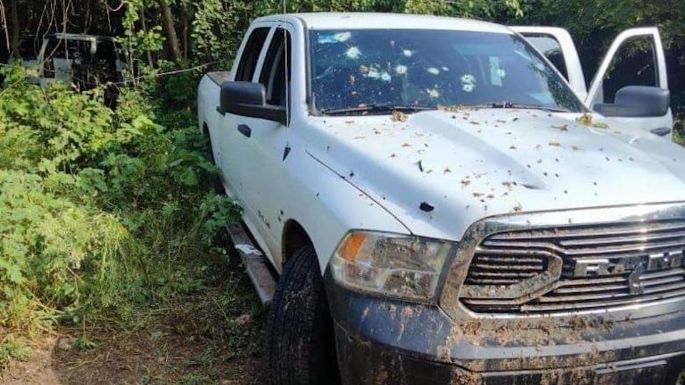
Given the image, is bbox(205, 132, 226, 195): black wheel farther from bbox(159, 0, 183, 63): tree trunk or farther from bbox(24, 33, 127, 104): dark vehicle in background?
bbox(159, 0, 183, 63): tree trunk

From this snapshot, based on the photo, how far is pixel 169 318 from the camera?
4.16 meters

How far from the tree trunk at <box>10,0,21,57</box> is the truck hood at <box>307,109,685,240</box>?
7.71 meters

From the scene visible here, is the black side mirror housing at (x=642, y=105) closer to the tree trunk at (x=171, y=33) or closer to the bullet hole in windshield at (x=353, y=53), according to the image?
the bullet hole in windshield at (x=353, y=53)

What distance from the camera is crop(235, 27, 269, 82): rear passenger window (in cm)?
509

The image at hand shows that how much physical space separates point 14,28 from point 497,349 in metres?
9.48

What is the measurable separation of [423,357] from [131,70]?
7.94 metres

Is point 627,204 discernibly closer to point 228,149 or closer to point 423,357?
point 423,357

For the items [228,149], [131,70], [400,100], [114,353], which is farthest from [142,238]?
[131,70]

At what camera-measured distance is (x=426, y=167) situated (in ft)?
9.20

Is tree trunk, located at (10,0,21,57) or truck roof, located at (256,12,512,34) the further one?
tree trunk, located at (10,0,21,57)

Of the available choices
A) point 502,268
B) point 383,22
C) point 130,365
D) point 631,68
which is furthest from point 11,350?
point 631,68

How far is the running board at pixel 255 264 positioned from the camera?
3.79 meters

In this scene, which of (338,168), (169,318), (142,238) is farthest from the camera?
(142,238)

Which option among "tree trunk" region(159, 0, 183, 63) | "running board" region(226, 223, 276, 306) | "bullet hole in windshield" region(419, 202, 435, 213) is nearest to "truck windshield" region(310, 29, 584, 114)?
"running board" region(226, 223, 276, 306)
